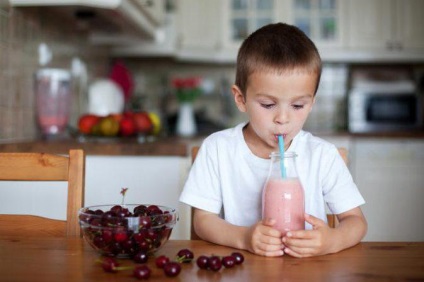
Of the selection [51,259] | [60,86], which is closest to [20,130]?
[60,86]

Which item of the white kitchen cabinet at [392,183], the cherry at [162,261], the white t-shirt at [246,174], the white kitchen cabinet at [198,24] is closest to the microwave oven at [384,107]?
the white kitchen cabinet at [392,183]

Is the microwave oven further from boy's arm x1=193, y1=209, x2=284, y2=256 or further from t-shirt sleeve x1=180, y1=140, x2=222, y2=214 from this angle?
boy's arm x1=193, y1=209, x2=284, y2=256

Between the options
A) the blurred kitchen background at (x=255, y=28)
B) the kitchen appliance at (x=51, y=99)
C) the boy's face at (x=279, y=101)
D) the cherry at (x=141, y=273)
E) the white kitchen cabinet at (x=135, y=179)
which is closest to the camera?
the cherry at (x=141, y=273)

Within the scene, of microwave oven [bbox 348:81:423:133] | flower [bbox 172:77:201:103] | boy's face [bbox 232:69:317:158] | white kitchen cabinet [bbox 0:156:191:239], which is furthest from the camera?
microwave oven [bbox 348:81:423:133]

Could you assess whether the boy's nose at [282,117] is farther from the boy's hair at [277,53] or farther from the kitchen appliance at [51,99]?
the kitchen appliance at [51,99]

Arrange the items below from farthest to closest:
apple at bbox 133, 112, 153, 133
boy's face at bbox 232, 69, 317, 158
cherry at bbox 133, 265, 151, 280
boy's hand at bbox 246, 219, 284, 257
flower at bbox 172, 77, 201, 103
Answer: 1. flower at bbox 172, 77, 201, 103
2. apple at bbox 133, 112, 153, 133
3. boy's face at bbox 232, 69, 317, 158
4. boy's hand at bbox 246, 219, 284, 257
5. cherry at bbox 133, 265, 151, 280

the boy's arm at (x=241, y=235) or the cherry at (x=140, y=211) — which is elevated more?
the cherry at (x=140, y=211)

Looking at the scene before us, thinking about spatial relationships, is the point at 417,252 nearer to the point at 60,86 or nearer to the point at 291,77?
the point at 291,77

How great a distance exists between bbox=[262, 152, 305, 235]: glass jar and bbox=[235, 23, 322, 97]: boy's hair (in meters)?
0.20

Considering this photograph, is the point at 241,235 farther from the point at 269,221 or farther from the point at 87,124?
the point at 87,124

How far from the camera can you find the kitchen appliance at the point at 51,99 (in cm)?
246

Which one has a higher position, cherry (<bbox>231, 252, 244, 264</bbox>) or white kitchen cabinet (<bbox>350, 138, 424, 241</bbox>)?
cherry (<bbox>231, 252, 244, 264</bbox>)

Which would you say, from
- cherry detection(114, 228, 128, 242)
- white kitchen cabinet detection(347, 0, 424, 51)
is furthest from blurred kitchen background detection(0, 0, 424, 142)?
cherry detection(114, 228, 128, 242)

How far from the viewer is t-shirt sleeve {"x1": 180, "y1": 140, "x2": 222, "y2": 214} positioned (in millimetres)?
1226
